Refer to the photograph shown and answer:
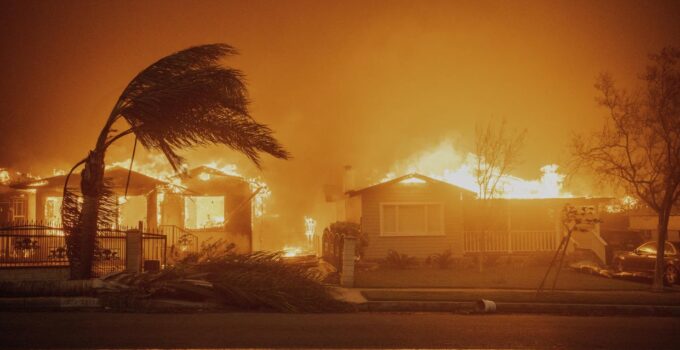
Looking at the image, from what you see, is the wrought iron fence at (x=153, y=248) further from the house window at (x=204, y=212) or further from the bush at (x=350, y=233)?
the house window at (x=204, y=212)

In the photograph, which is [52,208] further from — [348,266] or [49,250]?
[348,266]

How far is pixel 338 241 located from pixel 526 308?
25.5ft

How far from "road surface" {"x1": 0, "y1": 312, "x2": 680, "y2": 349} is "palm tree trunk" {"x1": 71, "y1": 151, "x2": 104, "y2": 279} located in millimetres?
2484

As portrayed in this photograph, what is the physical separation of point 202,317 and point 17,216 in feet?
59.6

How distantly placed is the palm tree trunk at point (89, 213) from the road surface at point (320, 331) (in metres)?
2.48

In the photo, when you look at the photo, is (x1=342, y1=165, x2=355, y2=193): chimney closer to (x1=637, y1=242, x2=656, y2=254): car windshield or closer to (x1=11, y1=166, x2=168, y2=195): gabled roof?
(x1=11, y1=166, x2=168, y2=195): gabled roof

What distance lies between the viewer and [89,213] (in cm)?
1236

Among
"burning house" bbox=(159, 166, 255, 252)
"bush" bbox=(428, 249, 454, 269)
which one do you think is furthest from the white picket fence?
"burning house" bbox=(159, 166, 255, 252)

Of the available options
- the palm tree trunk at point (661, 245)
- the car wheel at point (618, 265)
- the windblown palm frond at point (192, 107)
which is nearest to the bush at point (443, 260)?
the car wheel at point (618, 265)

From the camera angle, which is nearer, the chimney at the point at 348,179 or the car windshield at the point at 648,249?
the car windshield at the point at 648,249

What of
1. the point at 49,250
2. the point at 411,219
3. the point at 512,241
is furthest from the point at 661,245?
the point at 49,250

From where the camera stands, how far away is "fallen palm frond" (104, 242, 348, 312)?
11.0 metres

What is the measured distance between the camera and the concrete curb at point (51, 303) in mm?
10539

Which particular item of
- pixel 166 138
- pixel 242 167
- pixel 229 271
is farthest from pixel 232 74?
pixel 242 167
